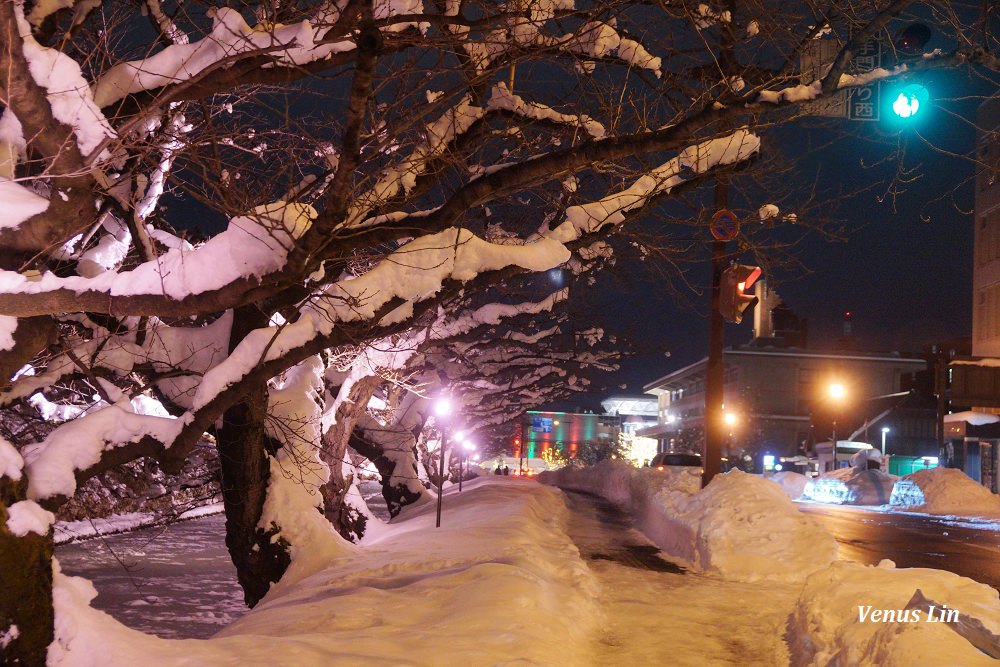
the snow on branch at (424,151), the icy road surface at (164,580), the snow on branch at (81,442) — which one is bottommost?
the icy road surface at (164,580)

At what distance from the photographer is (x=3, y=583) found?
524cm

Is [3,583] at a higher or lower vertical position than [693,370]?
lower

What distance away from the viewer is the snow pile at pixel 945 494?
89.6 ft

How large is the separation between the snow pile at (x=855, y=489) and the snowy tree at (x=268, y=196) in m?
27.1

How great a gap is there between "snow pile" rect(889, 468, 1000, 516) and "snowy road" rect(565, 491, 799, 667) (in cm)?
1946

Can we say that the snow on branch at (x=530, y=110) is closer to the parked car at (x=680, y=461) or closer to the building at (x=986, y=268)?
the parked car at (x=680, y=461)

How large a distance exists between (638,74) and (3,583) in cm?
730

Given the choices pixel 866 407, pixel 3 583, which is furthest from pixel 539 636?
pixel 866 407

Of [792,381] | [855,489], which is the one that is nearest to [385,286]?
[855,489]

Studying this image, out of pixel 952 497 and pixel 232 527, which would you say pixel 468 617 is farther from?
pixel 952 497

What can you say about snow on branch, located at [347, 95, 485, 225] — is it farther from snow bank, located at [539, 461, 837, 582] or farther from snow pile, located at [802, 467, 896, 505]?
snow pile, located at [802, 467, 896, 505]

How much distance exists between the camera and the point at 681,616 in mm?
8758

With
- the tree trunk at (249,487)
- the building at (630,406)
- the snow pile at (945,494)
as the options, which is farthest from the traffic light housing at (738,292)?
the building at (630,406)

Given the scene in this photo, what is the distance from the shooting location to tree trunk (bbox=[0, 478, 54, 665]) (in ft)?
17.1
